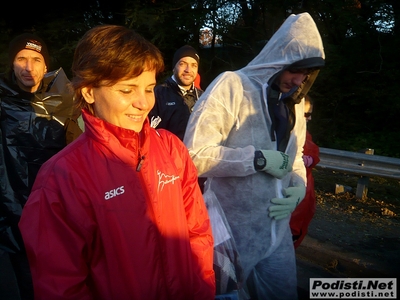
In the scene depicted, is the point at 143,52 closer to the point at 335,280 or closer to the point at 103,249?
the point at 103,249

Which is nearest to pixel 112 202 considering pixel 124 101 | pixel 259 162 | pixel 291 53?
pixel 124 101

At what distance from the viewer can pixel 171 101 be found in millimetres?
4711

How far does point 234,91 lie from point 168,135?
0.73m

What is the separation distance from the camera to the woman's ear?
1745 millimetres

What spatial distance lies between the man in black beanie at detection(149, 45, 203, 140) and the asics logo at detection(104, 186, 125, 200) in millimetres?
2804

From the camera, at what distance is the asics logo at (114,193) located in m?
1.62

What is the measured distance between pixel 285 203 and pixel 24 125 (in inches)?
83.4

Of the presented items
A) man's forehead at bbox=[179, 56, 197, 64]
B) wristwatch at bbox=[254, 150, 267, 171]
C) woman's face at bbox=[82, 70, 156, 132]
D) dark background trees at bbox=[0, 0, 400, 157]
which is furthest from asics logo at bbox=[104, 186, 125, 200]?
dark background trees at bbox=[0, 0, 400, 157]

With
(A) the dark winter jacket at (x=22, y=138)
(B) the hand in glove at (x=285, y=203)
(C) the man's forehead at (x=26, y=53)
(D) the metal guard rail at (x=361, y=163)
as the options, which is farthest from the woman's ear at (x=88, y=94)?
(D) the metal guard rail at (x=361, y=163)

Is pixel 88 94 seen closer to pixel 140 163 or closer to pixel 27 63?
pixel 140 163

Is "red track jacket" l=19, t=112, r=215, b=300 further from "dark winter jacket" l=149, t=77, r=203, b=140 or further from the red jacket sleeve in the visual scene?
"dark winter jacket" l=149, t=77, r=203, b=140

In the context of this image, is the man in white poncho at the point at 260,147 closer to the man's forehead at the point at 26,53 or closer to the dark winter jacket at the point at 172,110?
the man's forehead at the point at 26,53

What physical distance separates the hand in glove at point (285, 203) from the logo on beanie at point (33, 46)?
2291mm

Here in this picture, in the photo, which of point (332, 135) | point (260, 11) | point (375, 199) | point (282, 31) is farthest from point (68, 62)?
point (282, 31)
